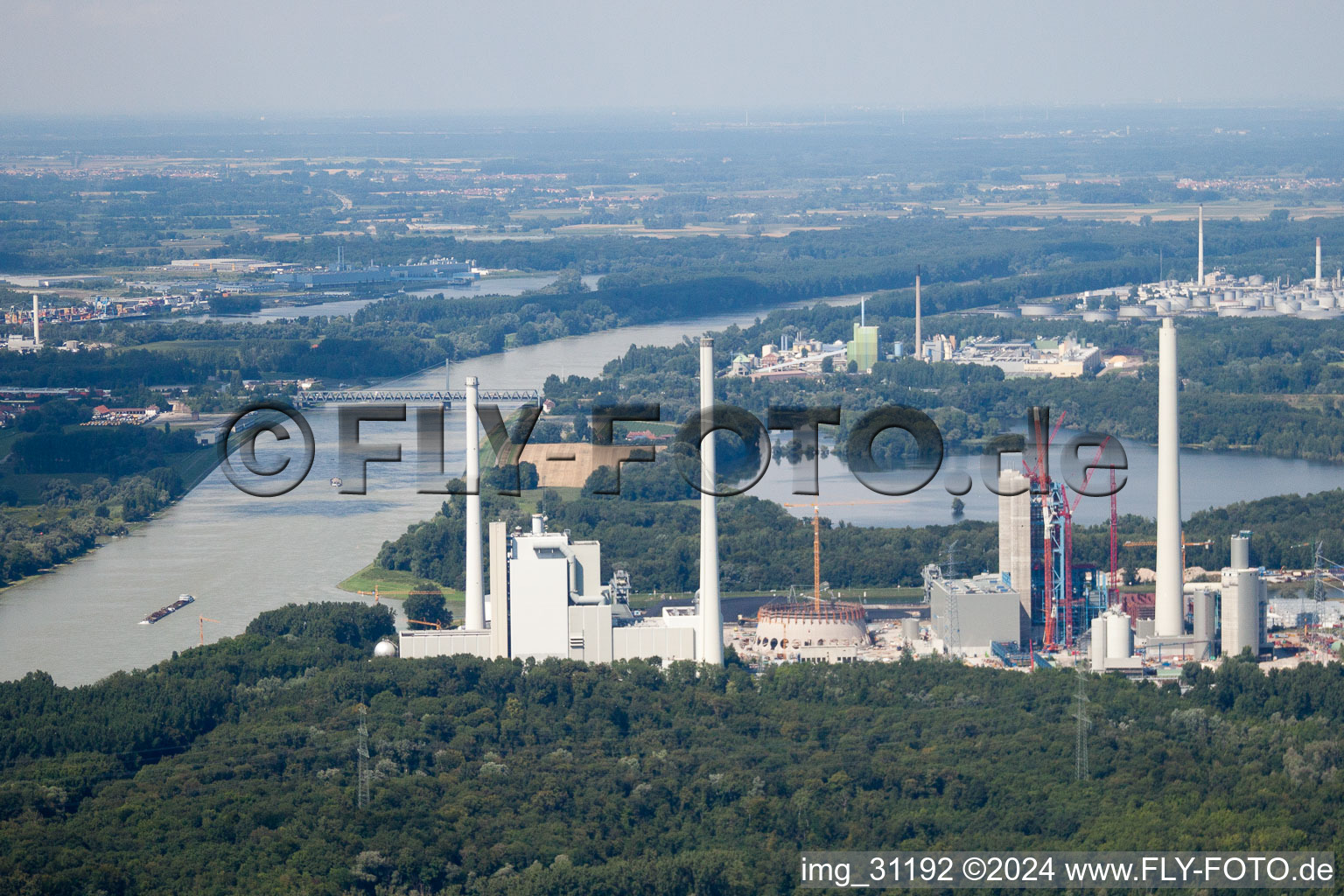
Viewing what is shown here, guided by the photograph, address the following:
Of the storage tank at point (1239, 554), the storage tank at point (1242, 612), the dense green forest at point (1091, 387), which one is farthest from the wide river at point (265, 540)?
the storage tank at point (1242, 612)

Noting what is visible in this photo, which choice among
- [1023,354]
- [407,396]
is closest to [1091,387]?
[1023,354]

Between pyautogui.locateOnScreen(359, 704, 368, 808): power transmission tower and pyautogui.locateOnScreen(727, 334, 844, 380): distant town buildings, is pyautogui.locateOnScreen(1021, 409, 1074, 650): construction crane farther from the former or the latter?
pyautogui.locateOnScreen(727, 334, 844, 380): distant town buildings

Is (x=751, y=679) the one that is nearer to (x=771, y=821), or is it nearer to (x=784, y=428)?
(x=771, y=821)

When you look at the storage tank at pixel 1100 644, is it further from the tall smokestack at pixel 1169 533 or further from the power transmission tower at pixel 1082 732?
the power transmission tower at pixel 1082 732

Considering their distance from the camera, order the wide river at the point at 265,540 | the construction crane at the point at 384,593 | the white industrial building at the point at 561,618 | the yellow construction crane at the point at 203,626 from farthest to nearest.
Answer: the construction crane at the point at 384,593
the wide river at the point at 265,540
the yellow construction crane at the point at 203,626
the white industrial building at the point at 561,618

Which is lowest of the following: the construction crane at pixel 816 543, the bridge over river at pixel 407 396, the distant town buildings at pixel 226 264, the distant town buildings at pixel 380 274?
the construction crane at pixel 816 543

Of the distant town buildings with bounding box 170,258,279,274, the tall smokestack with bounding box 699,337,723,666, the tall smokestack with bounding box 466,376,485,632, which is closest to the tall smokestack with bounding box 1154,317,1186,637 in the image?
the tall smokestack with bounding box 699,337,723,666

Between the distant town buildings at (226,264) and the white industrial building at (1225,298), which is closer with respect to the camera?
the white industrial building at (1225,298)
